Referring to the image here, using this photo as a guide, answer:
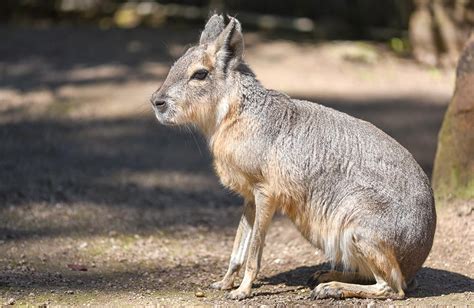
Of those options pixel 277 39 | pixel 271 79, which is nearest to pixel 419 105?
pixel 271 79

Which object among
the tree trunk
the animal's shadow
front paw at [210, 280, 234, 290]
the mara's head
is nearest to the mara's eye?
the mara's head

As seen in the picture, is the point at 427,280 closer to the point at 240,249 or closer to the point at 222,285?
the point at 240,249

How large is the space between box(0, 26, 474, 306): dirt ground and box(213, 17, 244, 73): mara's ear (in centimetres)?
150

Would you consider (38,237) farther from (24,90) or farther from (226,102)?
(24,90)

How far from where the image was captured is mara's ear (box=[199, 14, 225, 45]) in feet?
18.9

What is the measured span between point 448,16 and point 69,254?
7.39 m

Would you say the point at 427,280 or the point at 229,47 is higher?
the point at 229,47

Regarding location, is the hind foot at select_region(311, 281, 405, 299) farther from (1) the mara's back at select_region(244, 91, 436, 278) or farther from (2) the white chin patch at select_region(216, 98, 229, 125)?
(2) the white chin patch at select_region(216, 98, 229, 125)

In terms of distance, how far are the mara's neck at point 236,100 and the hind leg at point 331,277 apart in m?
1.21

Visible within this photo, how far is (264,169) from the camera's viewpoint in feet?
18.1

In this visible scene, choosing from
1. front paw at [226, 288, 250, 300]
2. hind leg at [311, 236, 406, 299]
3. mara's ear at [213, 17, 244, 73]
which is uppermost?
mara's ear at [213, 17, 244, 73]

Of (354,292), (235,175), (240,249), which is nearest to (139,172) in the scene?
(240,249)

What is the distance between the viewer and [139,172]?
881cm

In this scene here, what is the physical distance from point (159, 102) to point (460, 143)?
276 cm
